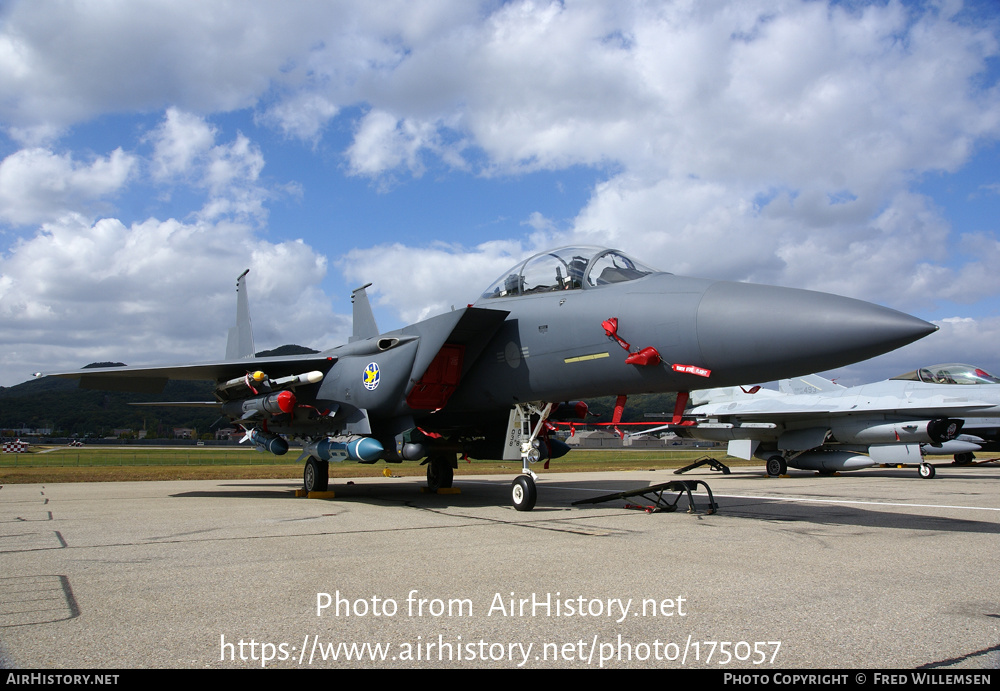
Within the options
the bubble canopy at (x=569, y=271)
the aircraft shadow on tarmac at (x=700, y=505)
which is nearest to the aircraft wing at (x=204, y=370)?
the aircraft shadow on tarmac at (x=700, y=505)

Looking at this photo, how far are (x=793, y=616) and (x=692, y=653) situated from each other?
2.98 ft

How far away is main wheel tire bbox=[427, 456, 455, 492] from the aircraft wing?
2.67 meters

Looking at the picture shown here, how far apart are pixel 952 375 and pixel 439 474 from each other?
16.5m

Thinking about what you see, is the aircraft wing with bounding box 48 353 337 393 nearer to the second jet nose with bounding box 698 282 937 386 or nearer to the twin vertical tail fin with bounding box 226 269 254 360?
the twin vertical tail fin with bounding box 226 269 254 360

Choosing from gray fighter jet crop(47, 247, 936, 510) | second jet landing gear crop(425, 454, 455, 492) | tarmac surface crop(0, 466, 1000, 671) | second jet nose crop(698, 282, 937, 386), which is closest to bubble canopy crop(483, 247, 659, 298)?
gray fighter jet crop(47, 247, 936, 510)

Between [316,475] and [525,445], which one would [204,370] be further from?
[525,445]

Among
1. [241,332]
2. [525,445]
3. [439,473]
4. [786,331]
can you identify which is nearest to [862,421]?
[439,473]

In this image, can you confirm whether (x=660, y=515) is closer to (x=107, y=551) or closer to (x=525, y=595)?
(x=525, y=595)

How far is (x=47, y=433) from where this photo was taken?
131 meters

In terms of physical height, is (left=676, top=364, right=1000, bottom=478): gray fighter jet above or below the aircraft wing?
below

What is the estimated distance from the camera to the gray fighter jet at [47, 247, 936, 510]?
571cm

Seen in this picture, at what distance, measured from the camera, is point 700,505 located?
9.46 m

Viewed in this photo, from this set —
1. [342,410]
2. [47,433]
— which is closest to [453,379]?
[342,410]

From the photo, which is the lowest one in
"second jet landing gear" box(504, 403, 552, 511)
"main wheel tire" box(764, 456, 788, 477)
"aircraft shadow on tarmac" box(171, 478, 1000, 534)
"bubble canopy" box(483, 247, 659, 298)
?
"main wheel tire" box(764, 456, 788, 477)
